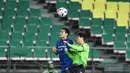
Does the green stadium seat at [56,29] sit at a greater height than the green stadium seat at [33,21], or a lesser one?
lesser

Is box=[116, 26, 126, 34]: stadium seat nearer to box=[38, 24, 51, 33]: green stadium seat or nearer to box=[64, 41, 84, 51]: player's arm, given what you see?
box=[38, 24, 51, 33]: green stadium seat

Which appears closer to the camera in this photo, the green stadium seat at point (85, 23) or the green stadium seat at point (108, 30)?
the green stadium seat at point (108, 30)

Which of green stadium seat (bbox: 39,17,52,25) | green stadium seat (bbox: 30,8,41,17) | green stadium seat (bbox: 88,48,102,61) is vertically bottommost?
green stadium seat (bbox: 88,48,102,61)

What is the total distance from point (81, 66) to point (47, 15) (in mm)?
9221

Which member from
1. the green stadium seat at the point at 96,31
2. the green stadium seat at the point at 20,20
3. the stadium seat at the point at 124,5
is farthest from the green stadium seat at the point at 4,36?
the stadium seat at the point at 124,5

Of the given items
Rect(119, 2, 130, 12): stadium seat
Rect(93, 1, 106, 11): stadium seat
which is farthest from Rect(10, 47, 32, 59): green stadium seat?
Rect(119, 2, 130, 12): stadium seat

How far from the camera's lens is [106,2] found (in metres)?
20.1

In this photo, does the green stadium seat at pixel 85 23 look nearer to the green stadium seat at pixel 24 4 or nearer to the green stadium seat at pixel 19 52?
the green stadium seat at pixel 24 4

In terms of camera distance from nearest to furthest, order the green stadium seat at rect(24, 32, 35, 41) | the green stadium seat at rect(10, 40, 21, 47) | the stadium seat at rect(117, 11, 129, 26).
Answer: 1. the green stadium seat at rect(10, 40, 21, 47)
2. the green stadium seat at rect(24, 32, 35, 41)
3. the stadium seat at rect(117, 11, 129, 26)

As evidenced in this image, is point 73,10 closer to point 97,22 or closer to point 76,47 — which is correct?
point 97,22

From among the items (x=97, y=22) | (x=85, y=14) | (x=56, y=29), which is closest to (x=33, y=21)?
(x=56, y=29)

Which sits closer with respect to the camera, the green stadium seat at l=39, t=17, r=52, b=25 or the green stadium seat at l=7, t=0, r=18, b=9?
the green stadium seat at l=39, t=17, r=52, b=25

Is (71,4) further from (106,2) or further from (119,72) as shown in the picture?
(119,72)

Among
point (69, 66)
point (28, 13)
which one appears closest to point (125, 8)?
point (28, 13)
